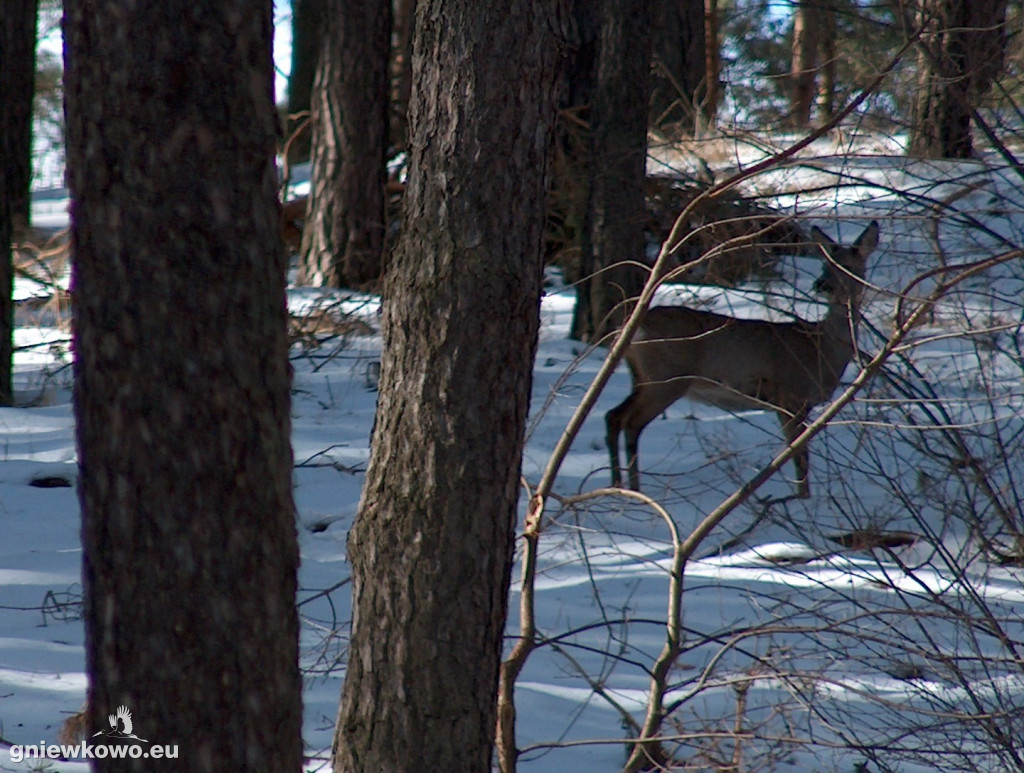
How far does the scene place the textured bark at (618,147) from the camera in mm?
8945

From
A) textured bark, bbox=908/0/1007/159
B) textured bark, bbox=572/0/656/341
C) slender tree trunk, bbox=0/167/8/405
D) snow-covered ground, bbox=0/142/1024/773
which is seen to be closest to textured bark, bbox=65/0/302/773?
snow-covered ground, bbox=0/142/1024/773

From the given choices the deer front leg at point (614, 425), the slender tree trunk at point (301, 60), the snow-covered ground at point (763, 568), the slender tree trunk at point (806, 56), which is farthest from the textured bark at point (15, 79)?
the slender tree trunk at point (301, 60)

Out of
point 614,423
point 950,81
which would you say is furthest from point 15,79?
point 950,81

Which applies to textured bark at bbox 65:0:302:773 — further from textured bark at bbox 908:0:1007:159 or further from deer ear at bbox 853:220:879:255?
deer ear at bbox 853:220:879:255

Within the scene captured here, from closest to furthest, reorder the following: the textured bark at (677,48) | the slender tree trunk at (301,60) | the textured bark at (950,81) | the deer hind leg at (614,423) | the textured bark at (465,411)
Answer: the textured bark at (465,411) < the textured bark at (950,81) < the deer hind leg at (614,423) < the textured bark at (677,48) < the slender tree trunk at (301,60)

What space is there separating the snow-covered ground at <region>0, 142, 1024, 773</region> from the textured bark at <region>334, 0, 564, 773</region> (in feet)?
1.51

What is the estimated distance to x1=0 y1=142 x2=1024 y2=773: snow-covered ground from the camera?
151 inches

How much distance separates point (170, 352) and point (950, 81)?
11.0 ft

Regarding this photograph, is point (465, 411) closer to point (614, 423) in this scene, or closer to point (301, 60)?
point (614, 423)

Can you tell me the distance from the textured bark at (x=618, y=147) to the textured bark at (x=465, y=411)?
552cm

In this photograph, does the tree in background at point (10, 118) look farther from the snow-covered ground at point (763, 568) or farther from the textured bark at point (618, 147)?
the textured bark at point (618, 147)

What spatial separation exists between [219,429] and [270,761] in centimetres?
67

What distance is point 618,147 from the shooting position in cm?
909

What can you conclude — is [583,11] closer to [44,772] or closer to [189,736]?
[44,772]
